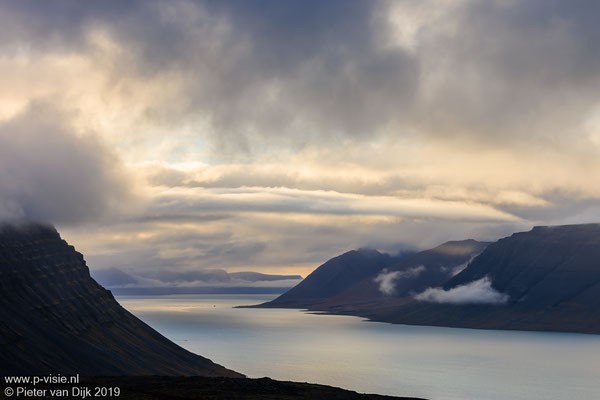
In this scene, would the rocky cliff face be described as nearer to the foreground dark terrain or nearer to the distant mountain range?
the distant mountain range

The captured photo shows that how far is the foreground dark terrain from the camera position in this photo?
10412cm

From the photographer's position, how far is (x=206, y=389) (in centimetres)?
11125

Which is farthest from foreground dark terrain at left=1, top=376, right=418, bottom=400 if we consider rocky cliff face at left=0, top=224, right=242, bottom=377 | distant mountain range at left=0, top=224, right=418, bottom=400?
rocky cliff face at left=0, top=224, right=242, bottom=377

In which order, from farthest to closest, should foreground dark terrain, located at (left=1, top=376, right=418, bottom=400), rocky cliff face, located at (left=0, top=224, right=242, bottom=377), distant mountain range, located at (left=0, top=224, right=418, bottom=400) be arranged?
rocky cliff face, located at (left=0, top=224, right=242, bottom=377)
distant mountain range, located at (left=0, top=224, right=418, bottom=400)
foreground dark terrain, located at (left=1, top=376, right=418, bottom=400)

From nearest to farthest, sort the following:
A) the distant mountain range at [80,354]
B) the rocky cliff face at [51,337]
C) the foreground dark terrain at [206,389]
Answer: the foreground dark terrain at [206,389]
the distant mountain range at [80,354]
the rocky cliff face at [51,337]

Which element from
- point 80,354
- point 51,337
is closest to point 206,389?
point 80,354

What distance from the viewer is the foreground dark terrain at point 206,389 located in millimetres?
104125

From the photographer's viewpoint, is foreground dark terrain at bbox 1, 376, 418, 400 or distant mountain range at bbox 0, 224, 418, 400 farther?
distant mountain range at bbox 0, 224, 418, 400

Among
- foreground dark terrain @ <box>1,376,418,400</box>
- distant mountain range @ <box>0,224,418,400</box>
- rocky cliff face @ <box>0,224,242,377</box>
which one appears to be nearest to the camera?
foreground dark terrain @ <box>1,376,418,400</box>

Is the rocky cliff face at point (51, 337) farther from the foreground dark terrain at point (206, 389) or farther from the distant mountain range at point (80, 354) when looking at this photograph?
the foreground dark terrain at point (206, 389)

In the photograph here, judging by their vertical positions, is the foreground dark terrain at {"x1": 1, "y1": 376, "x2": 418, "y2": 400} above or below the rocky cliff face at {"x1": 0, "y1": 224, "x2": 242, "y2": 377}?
below

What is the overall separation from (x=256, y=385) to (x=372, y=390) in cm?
8095

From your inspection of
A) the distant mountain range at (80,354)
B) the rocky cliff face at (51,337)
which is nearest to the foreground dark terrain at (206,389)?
the distant mountain range at (80,354)

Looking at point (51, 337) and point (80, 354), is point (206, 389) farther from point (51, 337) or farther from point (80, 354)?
point (51, 337)
